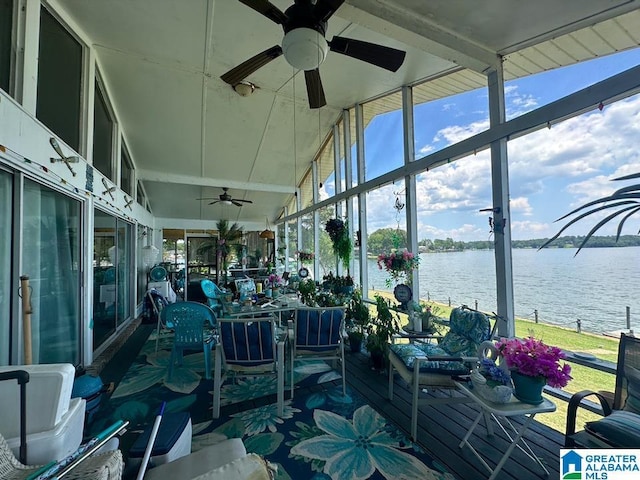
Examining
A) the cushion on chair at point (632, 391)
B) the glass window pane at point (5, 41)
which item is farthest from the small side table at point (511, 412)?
the glass window pane at point (5, 41)

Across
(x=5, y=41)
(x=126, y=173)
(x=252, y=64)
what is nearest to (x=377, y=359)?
(x=252, y=64)

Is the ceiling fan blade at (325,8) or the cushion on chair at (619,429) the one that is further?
the ceiling fan blade at (325,8)

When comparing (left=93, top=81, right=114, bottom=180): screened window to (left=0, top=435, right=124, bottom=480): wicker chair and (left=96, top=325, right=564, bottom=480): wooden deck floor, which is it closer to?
(left=96, top=325, right=564, bottom=480): wooden deck floor

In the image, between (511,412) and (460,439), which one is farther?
(460,439)

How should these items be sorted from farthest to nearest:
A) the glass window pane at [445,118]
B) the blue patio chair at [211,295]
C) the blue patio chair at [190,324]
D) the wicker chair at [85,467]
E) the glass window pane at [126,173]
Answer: the glass window pane at [126,173], the blue patio chair at [211,295], the blue patio chair at [190,324], the glass window pane at [445,118], the wicker chair at [85,467]

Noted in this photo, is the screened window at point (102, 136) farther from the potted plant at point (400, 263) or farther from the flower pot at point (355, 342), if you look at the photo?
the flower pot at point (355, 342)

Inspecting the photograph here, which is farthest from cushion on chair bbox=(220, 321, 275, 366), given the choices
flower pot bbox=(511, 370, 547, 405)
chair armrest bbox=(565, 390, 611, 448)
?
chair armrest bbox=(565, 390, 611, 448)

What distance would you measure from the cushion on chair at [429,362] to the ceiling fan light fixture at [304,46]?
2464mm

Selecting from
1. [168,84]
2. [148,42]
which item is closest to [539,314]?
[148,42]

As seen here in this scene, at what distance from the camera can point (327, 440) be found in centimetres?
211

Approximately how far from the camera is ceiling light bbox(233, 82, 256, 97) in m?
→ 4.20

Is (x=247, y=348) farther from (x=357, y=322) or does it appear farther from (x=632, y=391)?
(x=632, y=391)

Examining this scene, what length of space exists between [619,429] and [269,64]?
4.70 metres

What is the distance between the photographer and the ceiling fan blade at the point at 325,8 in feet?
5.53
